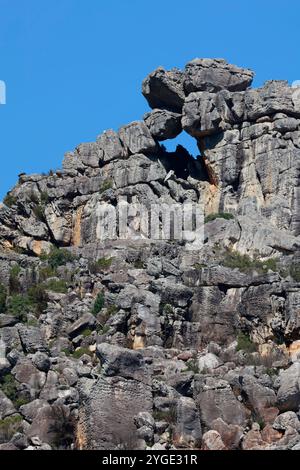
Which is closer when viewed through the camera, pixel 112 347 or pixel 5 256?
pixel 112 347

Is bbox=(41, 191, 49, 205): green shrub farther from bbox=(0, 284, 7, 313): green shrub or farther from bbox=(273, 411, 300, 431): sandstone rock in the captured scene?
bbox=(273, 411, 300, 431): sandstone rock

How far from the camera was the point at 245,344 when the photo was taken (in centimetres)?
7331

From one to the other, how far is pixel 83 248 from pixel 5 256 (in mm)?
3955

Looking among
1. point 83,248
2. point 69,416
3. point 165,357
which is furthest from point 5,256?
point 69,416

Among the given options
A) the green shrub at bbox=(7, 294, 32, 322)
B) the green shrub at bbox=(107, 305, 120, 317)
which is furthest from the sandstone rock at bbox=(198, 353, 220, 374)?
the green shrub at bbox=(7, 294, 32, 322)

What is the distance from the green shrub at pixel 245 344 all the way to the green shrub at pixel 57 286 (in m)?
9.53

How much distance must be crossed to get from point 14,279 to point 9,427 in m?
18.2

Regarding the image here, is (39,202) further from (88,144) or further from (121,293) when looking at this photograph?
(121,293)

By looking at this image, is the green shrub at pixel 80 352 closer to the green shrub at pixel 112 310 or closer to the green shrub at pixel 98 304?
the green shrub at pixel 112 310

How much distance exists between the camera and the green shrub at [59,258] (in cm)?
8400

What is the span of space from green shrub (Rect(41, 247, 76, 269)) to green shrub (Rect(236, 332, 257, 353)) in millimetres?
12537

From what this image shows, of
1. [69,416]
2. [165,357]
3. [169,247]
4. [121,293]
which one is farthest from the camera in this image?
Result: [169,247]

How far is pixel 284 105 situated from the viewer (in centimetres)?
8994

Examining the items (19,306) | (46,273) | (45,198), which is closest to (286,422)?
(19,306)
